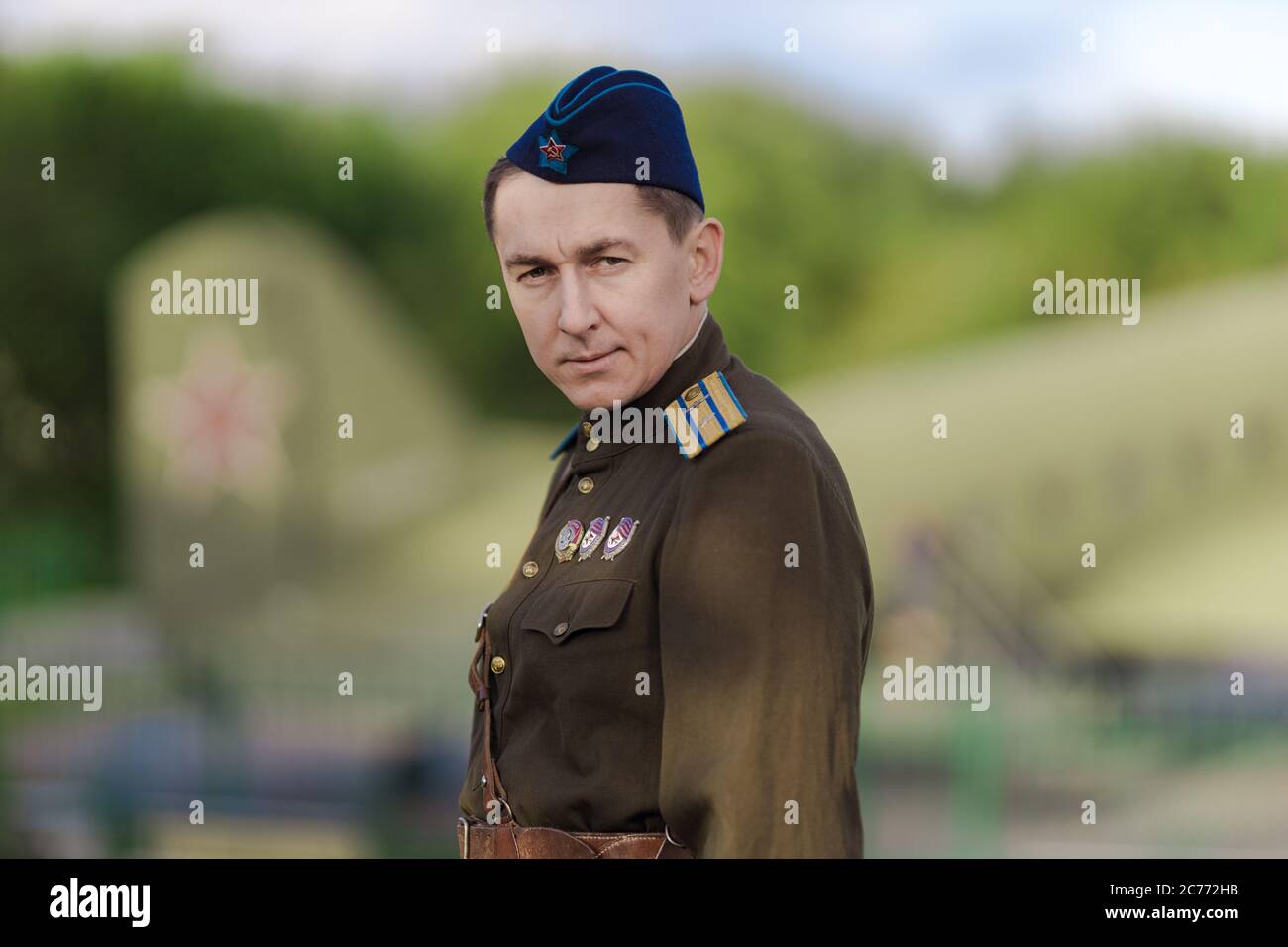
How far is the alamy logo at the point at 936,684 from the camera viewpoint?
26.2ft

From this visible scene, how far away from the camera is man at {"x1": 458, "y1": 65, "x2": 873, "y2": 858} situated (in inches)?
62.4

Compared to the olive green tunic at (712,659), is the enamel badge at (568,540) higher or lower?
higher

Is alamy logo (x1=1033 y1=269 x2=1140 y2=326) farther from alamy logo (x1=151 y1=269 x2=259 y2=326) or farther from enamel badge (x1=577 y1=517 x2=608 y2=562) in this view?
enamel badge (x1=577 y1=517 x2=608 y2=562)

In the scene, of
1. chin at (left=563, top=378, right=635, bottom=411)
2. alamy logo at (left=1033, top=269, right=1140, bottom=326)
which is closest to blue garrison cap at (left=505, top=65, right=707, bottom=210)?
chin at (left=563, top=378, right=635, bottom=411)

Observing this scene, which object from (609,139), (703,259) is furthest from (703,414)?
(609,139)

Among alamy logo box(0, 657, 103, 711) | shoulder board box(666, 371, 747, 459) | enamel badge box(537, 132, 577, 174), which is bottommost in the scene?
alamy logo box(0, 657, 103, 711)

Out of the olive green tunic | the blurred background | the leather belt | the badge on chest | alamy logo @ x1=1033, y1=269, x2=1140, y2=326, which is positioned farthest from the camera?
alamy logo @ x1=1033, y1=269, x2=1140, y2=326

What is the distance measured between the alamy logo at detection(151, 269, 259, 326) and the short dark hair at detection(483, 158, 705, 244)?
1027cm

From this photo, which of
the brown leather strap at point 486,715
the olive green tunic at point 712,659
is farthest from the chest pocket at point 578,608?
the brown leather strap at point 486,715

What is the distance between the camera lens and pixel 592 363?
6.03ft

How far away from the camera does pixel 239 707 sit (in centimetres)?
900

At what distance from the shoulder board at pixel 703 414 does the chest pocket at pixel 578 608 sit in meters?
0.19

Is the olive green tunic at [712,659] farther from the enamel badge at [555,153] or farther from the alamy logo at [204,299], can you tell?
the alamy logo at [204,299]

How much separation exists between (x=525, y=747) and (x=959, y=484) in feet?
31.3
